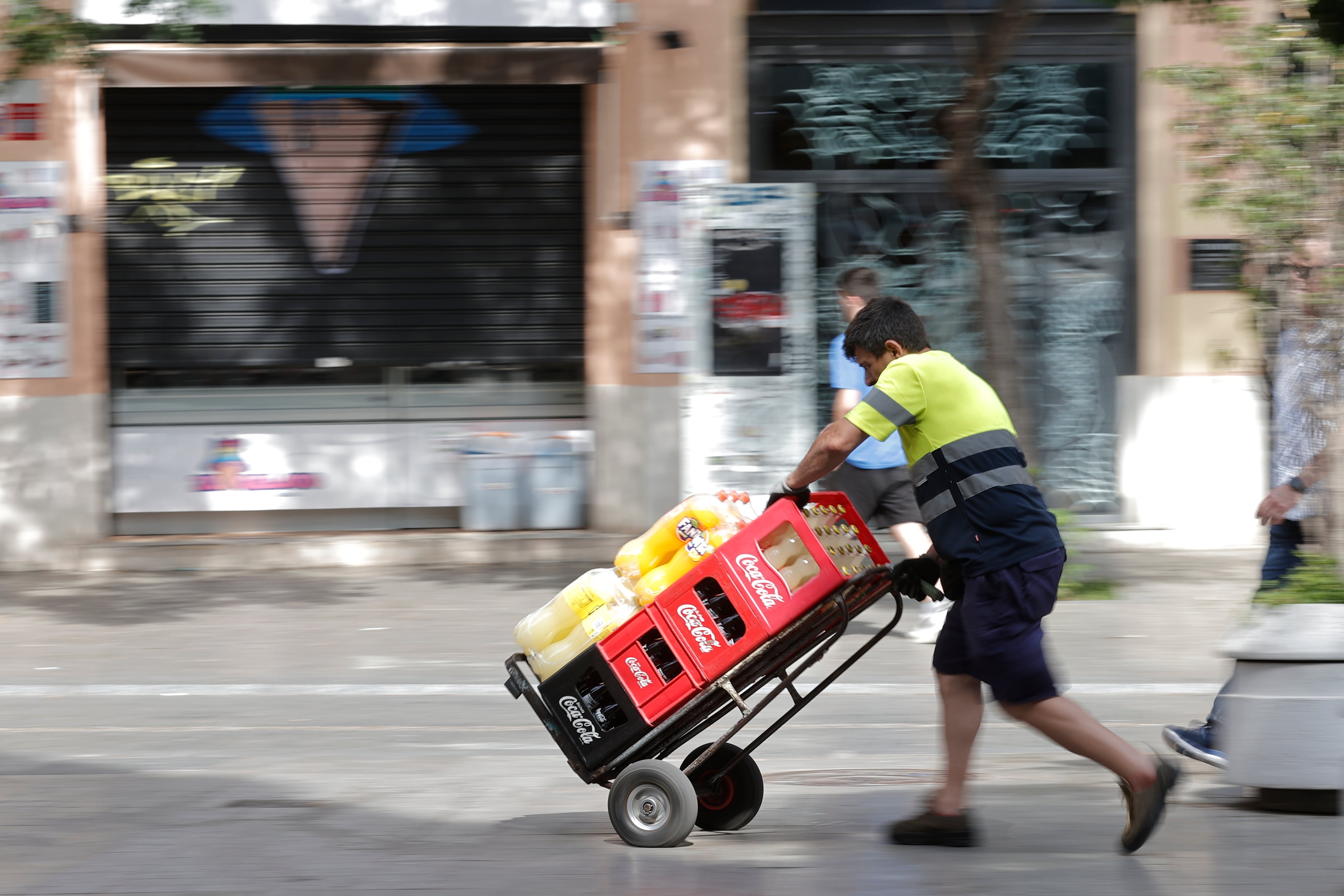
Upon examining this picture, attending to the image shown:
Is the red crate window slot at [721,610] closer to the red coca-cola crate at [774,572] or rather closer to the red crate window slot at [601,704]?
the red coca-cola crate at [774,572]

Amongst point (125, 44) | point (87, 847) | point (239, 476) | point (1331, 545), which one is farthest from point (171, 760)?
point (125, 44)

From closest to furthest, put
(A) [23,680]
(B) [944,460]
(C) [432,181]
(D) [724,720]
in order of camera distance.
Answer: (B) [944,460], (D) [724,720], (A) [23,680], (C) [432,181]

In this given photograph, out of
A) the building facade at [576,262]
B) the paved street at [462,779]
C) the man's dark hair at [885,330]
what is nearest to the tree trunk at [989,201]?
the paved street at [462,779]

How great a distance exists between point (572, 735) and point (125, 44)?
7774 mm

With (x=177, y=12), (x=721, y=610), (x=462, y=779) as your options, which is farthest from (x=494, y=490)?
(x=721, y=610)

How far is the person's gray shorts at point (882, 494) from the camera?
8016mm

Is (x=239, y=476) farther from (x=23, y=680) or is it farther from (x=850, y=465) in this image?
(x=850, y=465)

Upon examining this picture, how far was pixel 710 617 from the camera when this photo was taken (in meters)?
4.62

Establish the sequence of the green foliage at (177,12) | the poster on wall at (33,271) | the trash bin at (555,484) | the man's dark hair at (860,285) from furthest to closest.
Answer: the trash bin at (555,484) → the poster on wall at (33,271) → the green foliage at (177,12) → the man's dark hair at (860,285)

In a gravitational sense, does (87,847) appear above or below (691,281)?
below

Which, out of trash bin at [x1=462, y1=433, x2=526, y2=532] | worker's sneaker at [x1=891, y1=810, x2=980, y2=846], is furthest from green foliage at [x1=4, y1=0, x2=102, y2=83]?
worker's sneaker at [x1=891, y1=810, x2=980, y2=846]

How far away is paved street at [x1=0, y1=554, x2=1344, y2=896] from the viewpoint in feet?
15.0

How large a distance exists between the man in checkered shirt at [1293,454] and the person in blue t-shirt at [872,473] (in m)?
2.42

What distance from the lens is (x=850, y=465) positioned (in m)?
8.08
